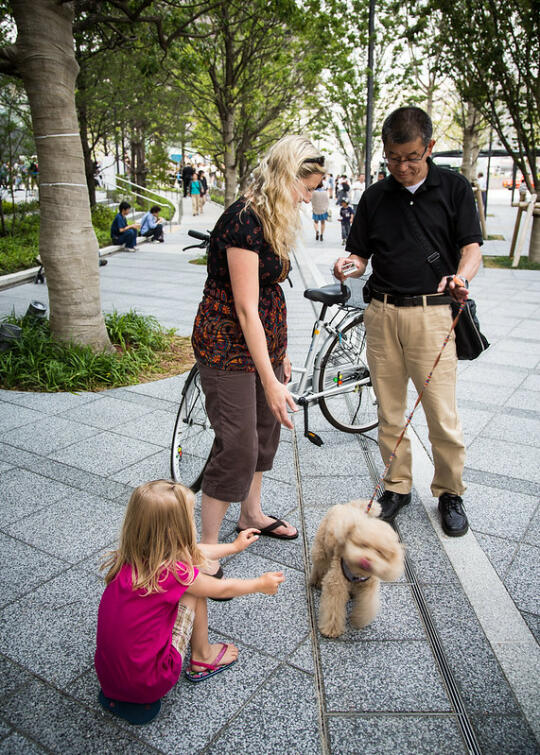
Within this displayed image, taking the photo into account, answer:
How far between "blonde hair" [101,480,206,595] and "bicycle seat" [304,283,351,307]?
2292mm

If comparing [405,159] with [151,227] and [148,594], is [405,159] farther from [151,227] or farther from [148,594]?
[151,227]

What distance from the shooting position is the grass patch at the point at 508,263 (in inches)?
481

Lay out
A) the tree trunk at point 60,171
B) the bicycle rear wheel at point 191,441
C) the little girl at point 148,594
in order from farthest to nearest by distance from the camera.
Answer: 1. the tree trunk at point 60,171
2. the bicycle rear wheel at point 191,441
3. the little girl at point 148,594

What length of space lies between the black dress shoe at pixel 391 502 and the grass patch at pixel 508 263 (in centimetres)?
1021

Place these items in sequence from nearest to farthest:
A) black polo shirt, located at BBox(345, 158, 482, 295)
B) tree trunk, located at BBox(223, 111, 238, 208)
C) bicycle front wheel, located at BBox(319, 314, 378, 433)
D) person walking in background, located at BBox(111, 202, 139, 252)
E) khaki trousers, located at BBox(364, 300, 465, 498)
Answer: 1. black polo shirt, located at BBox(345, 158, 482, 295)
2. khaki trousers, located at BBox(364, 300, 465, 498)
3. bicycle front wheel, located at BBox(319, 314, 378, 433)
4. tree trunk, located at BBox(223, 111, 238, 208)
5. person walking in background, located at BBox(111, 202, 139, 252)

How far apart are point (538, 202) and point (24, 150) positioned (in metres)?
13.4

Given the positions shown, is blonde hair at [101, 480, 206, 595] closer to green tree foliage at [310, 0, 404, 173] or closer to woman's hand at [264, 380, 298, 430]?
woman's hand at [264, 380, 298, 430]

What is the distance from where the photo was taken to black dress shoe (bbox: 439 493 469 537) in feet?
10.0

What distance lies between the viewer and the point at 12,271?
11469mm

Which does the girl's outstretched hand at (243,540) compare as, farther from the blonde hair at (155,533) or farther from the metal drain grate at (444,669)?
the metal drain grate at (444,669)

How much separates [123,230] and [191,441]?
500 inches

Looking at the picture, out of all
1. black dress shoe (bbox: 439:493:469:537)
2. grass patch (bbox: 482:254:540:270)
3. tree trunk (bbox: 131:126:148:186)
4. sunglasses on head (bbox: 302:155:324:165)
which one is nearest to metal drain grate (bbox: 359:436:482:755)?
black dress shoe (bbox: 439:493:469:537)

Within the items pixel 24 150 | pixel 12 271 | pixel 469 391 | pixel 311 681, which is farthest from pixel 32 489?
pixel 24 150

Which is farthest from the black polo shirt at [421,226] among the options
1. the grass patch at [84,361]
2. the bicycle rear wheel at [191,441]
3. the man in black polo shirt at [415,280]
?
the grass patch at [84,361]
